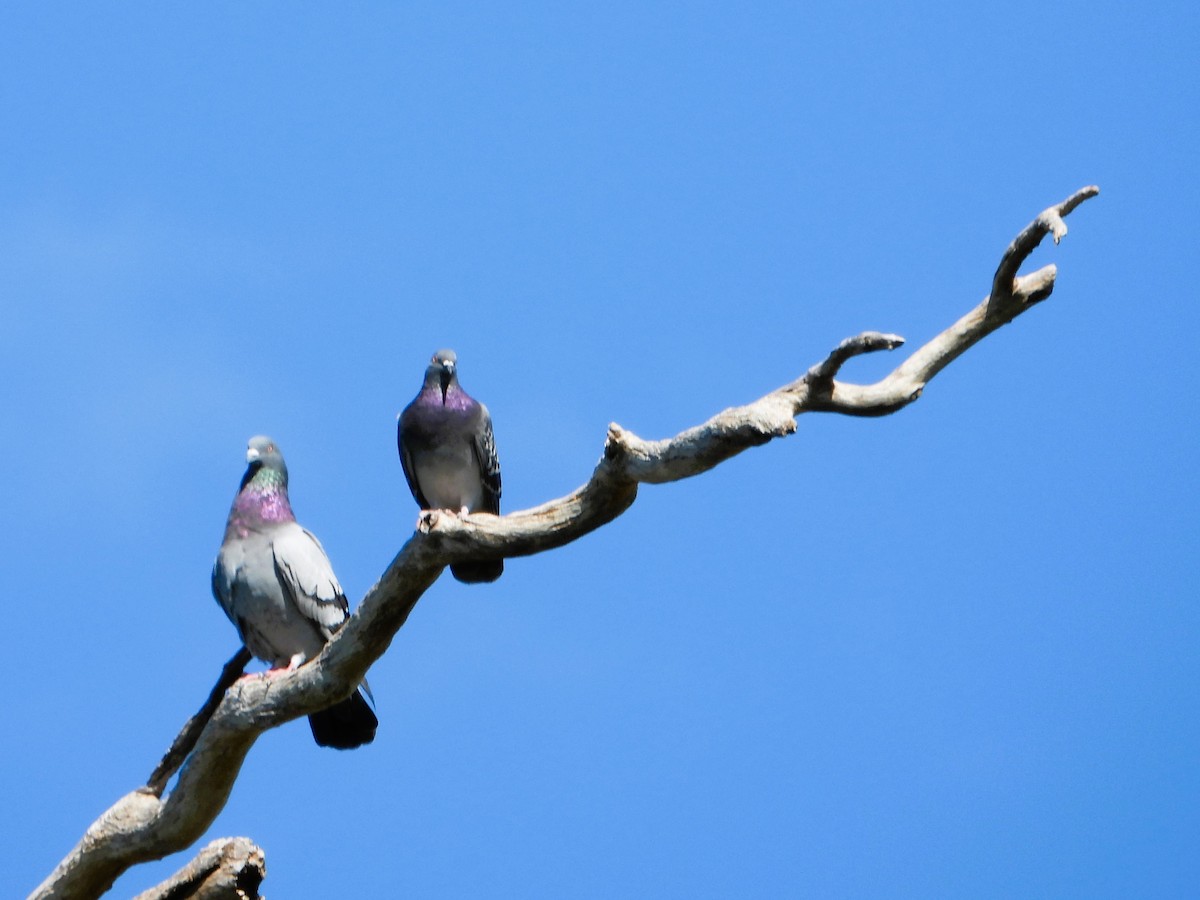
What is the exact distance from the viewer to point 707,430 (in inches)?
250

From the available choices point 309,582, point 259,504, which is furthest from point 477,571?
point 259,504

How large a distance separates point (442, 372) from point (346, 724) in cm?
212

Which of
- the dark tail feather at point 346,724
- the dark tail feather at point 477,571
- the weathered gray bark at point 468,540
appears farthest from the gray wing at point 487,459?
the weathered gray bark at point 468,540

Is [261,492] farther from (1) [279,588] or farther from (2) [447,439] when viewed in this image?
(2) [447,439]

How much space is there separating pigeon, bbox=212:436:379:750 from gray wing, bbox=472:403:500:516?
1209 millimetres

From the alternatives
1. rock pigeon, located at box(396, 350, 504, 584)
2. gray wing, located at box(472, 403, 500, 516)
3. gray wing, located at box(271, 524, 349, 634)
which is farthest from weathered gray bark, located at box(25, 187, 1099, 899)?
gray wing, located at box(472, 403, 500, 516)

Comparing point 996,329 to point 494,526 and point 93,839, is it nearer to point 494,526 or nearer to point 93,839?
point 494,526

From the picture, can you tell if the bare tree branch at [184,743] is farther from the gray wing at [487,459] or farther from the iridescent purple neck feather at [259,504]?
the gray wing at [487,459]

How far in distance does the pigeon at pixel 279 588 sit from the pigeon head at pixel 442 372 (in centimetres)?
113

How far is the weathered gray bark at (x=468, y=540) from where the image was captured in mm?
6445

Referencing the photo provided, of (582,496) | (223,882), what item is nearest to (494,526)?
(582,496)

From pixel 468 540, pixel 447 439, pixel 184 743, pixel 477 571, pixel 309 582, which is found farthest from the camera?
pixel 447 439

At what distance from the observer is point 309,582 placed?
27.1 feet

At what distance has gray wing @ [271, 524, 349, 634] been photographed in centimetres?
823
